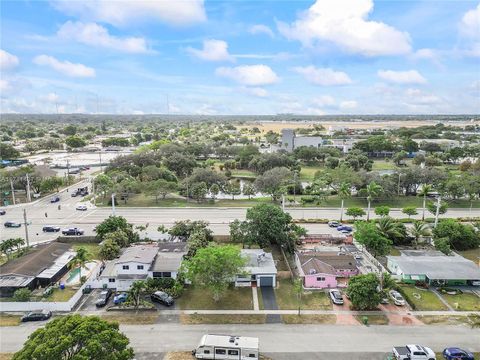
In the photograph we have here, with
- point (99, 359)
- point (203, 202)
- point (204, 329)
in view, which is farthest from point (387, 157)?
point (99, 359)

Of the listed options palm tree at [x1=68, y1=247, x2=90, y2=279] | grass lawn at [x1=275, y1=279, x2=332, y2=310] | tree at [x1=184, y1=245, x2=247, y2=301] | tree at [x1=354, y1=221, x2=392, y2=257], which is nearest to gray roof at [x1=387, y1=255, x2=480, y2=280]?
tree at [x1=354, y1=221, x2=392, y2=257]

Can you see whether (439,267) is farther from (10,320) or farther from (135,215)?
(135,215)

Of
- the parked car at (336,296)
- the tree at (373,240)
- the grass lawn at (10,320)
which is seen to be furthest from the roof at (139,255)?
the tree at (373,240)

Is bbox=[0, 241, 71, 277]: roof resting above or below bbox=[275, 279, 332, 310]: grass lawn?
above

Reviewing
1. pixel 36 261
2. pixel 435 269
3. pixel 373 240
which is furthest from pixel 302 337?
pixel 36 261

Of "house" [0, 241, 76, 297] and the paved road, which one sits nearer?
the paved road

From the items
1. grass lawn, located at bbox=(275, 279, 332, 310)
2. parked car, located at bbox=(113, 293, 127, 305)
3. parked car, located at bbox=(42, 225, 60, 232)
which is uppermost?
parked car, located at bbox=(42, 225, 60, 232)

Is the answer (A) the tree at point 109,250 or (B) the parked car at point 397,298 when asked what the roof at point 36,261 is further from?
(B) the parked car at point 397,298

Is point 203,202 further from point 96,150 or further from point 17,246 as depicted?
point 96,150

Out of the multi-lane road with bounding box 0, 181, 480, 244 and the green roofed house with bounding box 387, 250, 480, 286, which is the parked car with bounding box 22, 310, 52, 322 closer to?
the multi-lane road with bounding box 0, 181, 480, 244
